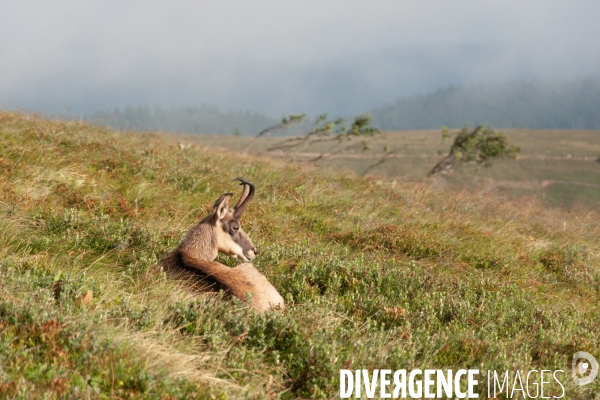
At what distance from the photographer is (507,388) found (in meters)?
5.35

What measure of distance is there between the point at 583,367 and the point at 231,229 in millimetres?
4867

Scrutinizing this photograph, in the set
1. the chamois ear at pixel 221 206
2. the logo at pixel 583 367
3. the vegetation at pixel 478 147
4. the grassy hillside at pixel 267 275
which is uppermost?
the vegetation at pixel 478 147

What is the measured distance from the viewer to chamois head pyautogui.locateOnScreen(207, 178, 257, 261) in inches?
319

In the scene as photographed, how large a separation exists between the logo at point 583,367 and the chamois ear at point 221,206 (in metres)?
4.82

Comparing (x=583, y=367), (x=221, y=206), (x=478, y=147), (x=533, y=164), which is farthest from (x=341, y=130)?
(x=533, y=164)

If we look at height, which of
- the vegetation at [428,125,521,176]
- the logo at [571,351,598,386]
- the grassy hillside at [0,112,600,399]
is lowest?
the logo at [571,351,598,386]

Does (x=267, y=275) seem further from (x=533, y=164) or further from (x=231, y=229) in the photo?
(x=533, y=164)

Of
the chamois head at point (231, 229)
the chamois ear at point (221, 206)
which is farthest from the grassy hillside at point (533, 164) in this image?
the chamois ear at point (221, 206)

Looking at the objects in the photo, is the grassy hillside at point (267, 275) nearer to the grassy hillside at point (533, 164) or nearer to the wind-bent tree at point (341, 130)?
the wind-bent tree at point (341, 130)

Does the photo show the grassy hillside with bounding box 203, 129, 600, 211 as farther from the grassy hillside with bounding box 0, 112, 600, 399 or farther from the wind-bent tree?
the grassy hillside with bounding box 0, 112, 600, 399

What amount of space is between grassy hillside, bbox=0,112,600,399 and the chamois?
0.87 feet

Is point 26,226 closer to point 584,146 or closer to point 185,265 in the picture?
point 185,265

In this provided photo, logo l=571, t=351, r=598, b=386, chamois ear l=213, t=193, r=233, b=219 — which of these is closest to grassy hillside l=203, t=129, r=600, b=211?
chamois ear l=213, t=193, r=233, b=219

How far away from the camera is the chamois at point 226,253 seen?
22.0 feet
